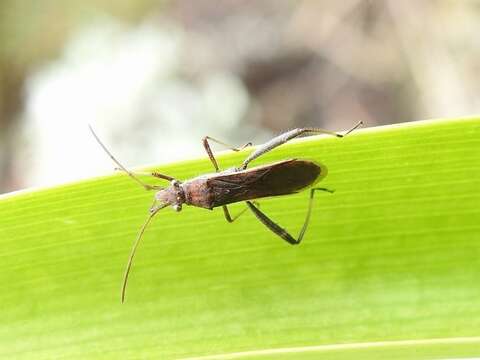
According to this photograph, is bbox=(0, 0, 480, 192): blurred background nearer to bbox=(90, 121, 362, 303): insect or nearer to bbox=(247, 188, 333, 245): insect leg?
bbox=(90, 121, 362, 303): insect

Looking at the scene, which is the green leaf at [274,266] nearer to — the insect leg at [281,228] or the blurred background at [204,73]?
the insect leg at [281,228]

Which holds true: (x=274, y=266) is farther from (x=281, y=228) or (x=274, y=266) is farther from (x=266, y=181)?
(x=266, y=181)

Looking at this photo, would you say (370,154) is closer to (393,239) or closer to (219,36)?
(393,239)

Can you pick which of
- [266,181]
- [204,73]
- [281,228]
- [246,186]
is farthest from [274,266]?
[204,73]

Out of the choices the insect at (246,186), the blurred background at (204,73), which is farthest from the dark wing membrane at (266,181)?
the blurred background at (204,73)

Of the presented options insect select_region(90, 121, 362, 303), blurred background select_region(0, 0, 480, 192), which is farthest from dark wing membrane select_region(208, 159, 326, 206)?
blurred background select_region(0, 0, 480, 192)
